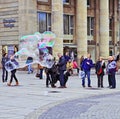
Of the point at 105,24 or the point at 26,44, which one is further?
the point at 105,24

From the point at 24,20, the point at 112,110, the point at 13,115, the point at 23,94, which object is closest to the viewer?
the point at 13,115

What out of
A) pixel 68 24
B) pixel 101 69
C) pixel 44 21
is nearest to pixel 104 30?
pixel 68 24

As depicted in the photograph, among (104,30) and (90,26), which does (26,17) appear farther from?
(90,26)

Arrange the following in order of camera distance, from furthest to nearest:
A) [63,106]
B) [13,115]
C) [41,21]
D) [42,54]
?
1. [41,21]
2. [42,54]
3. [63,106]
4. [13,115]

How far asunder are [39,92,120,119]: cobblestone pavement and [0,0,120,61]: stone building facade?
80.8 feet

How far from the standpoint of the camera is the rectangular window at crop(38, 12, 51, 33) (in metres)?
49.3

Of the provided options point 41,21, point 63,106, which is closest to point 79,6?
point 41,21

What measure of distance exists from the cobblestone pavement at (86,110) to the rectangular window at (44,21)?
32.1 metres

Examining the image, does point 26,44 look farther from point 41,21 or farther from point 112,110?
point 41,21

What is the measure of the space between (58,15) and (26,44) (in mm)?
23146

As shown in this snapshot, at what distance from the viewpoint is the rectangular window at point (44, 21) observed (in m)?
49.3

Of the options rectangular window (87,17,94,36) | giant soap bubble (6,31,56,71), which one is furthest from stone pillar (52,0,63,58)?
giant soap bubble (6,31,56,71)

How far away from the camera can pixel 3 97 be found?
18.6 metres

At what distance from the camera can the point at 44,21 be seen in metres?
50.0
